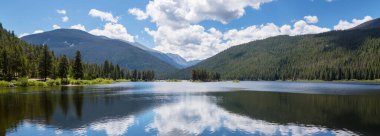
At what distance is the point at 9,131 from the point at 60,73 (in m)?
130

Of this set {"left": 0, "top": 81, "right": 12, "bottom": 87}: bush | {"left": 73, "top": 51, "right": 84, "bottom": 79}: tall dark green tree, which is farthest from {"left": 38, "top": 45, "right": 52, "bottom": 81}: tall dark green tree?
{"left": 0, "top": 81, "right": 12, "bottom": 87}: bush

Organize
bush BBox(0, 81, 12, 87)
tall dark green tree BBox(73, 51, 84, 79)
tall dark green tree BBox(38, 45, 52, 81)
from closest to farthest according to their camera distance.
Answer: bush BBox(0, 81, 12, 87)
tall dark green tree BBox(38, 45, 52, 81)
tall dark green tree BBox(73, 51, 84, 79)

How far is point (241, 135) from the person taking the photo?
95.7 feet

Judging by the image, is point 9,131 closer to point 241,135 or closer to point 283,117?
point 241,135

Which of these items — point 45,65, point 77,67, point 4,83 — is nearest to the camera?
point 4,83

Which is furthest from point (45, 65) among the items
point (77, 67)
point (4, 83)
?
point (4, 83)

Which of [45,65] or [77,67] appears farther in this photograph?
[77,67]

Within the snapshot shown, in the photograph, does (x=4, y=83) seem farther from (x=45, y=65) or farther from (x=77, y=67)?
(x=77, y=67)

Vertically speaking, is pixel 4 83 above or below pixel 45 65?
below

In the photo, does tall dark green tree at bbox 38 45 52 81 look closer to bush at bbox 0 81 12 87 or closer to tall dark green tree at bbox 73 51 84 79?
tall dark green tree at bbox 73 51 84 79

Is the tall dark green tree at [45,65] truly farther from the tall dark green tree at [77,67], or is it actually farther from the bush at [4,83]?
the bush at [4,83]

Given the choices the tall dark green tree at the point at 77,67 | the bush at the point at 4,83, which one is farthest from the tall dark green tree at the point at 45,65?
the bush at the point at 4,83

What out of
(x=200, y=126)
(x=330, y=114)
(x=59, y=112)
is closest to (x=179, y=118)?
(x=200, y=126)

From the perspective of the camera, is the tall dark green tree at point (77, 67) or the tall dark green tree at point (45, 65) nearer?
the tall dark green tree at point (45, 65)
